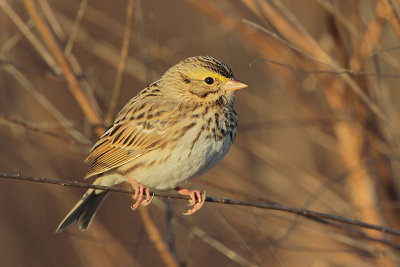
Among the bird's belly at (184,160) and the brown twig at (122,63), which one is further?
the brown twig at (122,63)

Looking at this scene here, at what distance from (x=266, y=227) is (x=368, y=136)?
4.53 ft

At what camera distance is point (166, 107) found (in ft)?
13.3

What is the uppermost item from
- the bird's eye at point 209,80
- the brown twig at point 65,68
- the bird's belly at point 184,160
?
the bird's eye at point 209,80

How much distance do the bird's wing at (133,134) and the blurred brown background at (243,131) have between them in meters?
0.18

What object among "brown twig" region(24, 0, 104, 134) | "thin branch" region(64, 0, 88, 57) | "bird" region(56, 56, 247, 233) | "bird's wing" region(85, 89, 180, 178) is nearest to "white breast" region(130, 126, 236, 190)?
"bird" region(56, 56, 247, 233)

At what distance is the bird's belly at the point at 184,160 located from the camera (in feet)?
12.2

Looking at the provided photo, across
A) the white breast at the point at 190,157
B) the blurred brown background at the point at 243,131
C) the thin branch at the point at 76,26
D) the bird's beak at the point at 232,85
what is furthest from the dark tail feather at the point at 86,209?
the bird's beak at the point at 232,85

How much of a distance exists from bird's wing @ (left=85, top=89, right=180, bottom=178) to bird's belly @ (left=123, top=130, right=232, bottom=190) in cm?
10

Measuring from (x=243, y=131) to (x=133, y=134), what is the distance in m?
1.77

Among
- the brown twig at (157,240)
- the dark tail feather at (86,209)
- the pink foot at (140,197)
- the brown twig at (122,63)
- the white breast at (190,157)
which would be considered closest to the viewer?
the white breast at (190,157)

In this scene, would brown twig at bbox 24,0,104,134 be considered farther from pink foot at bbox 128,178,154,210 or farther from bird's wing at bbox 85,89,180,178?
pink foot at bbox 128,178,154,210

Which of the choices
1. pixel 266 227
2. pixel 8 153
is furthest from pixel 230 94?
pixel 8 153

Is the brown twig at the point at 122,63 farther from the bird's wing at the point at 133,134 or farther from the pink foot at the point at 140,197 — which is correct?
the pink foot at the point at 140,197

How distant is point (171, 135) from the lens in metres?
3.83
